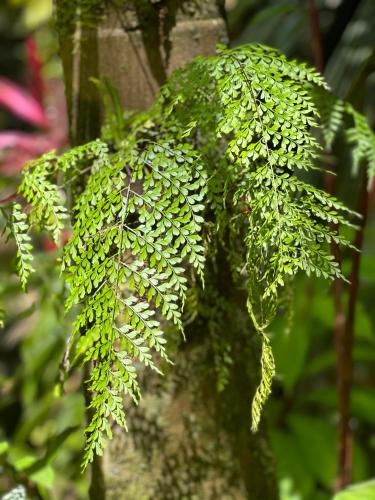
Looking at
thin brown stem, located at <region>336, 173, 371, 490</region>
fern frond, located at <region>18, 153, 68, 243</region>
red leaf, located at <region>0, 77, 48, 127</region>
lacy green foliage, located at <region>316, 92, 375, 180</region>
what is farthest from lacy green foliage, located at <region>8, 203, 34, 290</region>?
red leaf, located at <region>0, 77, 48, 127</region>

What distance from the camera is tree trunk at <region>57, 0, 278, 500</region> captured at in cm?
75

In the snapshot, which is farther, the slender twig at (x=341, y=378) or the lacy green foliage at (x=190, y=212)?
the slender twig at (x=341, y=378)

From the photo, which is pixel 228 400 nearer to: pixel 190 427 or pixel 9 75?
pixel 190 427

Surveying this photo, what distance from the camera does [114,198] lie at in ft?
1.97

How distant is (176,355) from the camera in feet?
2.52

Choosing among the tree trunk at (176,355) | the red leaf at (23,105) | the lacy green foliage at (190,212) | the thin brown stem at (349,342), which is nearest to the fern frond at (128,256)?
the lacy green foliage at (190,212)

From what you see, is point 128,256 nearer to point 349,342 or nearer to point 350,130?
point 350,130

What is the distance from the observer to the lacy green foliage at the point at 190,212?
553mm

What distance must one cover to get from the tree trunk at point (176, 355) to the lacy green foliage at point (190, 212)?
0.38ft

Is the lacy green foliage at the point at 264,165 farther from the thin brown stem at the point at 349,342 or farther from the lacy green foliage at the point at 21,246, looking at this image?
the thin brown stem at the point at 349,342

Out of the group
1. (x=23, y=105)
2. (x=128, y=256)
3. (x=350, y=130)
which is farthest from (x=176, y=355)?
(x=23, y=105)

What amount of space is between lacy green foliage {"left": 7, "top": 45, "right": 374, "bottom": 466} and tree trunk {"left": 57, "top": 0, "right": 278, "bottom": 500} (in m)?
0.12

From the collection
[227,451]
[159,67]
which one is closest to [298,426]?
[227,451]

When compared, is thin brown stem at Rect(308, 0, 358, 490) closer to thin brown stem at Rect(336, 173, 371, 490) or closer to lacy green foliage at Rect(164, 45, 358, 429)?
thin brown stem at Rect(336, 173, 371, 490)
